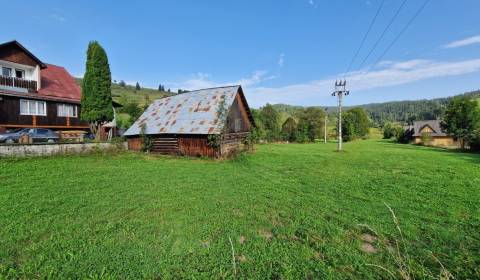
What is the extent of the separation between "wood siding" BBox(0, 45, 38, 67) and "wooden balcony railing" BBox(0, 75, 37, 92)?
188 centimetres

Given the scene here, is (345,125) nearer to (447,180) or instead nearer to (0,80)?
(447,180)

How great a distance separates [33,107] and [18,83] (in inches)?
96.5

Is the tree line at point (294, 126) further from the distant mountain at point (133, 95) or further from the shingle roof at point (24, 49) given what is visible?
the distant mountain at point (133, 95)

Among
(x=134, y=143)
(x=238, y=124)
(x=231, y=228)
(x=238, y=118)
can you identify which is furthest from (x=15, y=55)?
(x=231, y=228)

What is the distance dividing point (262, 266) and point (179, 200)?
4.67 metres

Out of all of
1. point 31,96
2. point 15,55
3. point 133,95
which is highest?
point 133,95

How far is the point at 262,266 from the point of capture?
4395 millimetres

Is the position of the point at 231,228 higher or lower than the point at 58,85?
lower

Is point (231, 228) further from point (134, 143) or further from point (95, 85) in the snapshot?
point (95, 85)

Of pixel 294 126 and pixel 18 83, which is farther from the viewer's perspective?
pixel 294 126

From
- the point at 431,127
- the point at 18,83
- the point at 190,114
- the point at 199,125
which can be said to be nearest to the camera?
the point at 199,125

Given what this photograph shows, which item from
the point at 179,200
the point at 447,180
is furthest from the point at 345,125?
the point at 179,200

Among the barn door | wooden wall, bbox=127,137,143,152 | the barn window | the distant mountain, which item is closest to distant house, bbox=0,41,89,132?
wooden wall, bbox=127,137,143,152

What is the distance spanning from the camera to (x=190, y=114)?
22.8 meters
